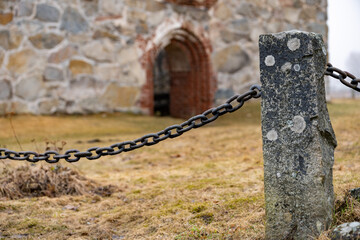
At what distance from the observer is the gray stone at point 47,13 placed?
24.3ft

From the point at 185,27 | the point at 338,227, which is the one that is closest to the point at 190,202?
the point at 338,227

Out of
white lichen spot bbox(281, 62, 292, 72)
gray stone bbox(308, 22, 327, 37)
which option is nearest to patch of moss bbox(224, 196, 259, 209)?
white lichen spot bbox(281, 62, 292, 72)

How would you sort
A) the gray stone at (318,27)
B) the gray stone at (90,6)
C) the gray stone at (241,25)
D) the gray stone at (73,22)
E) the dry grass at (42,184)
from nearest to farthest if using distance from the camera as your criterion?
the dry grass at (42,184), the gray stone at (73,22), the gray stone at (90,6), the gray stone at (241,25), the gray stone at (318,27)

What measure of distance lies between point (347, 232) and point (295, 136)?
0.53m

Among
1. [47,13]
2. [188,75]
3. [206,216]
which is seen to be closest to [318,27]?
[188,75]

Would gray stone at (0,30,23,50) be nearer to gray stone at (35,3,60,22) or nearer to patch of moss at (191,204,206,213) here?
gray stone at (35,3,60,22)

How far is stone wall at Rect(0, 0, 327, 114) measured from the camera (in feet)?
24.0

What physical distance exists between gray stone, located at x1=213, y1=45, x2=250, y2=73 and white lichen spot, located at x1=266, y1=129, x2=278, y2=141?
7722mm

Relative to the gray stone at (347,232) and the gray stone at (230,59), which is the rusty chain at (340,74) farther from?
the gray stone at (230,59)

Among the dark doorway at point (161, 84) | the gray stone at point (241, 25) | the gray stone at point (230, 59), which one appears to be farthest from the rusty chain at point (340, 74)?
the dark doorway at point (161, 84)

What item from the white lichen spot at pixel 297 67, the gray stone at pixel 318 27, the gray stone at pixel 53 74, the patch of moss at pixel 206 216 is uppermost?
the gray stone at pixel 318 27

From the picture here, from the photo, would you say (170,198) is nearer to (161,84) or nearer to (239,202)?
(239,202)

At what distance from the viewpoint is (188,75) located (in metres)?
9.85

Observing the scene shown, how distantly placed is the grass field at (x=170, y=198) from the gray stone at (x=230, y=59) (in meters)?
3.93
